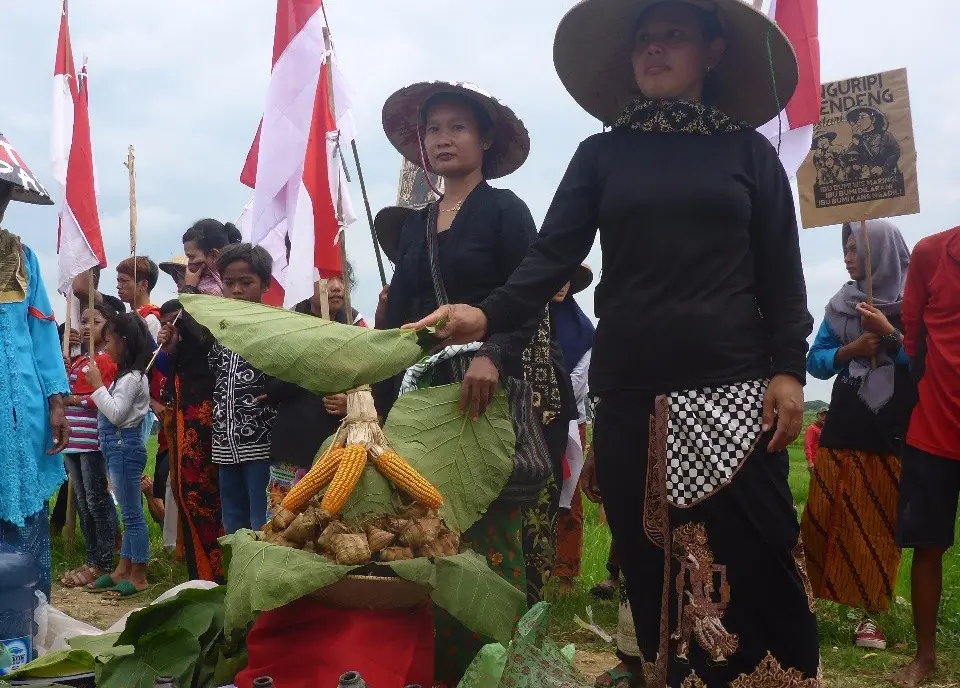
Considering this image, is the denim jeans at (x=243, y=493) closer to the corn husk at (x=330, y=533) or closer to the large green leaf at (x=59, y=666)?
the large green leaf at (x=59, y=666)

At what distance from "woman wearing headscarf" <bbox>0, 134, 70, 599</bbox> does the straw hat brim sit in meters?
1.50

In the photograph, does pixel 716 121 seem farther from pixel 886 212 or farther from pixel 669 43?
pixel 886 212

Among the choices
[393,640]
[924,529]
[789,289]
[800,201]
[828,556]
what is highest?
[800,201]

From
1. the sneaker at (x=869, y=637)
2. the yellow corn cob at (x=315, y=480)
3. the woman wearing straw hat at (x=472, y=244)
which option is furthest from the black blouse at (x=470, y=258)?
the sneaker at (x=869, y=637)

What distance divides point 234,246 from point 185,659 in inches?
107

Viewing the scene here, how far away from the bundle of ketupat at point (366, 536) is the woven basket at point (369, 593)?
5 cm

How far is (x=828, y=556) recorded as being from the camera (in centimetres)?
481

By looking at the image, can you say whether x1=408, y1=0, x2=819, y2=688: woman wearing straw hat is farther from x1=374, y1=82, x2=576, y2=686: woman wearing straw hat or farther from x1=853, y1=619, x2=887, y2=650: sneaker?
x1=853, y1=619, x2=887, y2=650: sneaker

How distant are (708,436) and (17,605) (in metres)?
2.33

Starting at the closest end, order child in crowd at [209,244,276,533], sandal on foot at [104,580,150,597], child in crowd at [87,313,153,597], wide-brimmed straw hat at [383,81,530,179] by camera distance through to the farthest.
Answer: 1. wide-brimmed straw hat at [383,81,530,179]
2. child in crowd at [209,244,276,533]
3. sandal on foot at [104,580,150,597]
4. child in crowd at [87,313,153,597]

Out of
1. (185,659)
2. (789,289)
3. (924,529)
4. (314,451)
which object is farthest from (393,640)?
(924,529)

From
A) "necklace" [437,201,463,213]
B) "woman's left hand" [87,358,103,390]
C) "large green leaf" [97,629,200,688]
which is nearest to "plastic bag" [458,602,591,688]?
"large green leaf" [97,629,200,688]

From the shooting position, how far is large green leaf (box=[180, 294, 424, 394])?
2471 millimetres

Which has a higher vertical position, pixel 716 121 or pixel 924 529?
pixel 716 121
